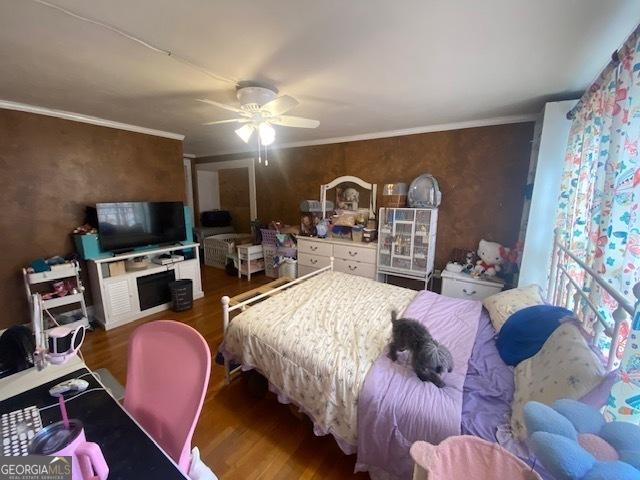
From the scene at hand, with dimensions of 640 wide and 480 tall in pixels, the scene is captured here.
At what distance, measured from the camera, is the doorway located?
498cm

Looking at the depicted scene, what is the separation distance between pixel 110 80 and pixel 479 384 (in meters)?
2.94

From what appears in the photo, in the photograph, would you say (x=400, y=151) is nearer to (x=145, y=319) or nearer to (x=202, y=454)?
(x=202, y=454)

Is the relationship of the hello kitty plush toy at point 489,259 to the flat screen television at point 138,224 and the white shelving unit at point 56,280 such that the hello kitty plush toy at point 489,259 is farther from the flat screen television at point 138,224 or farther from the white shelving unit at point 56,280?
the white shelving unit at point 56,280

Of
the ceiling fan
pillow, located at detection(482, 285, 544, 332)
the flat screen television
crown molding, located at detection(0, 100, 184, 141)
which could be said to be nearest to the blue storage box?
the flat screen television

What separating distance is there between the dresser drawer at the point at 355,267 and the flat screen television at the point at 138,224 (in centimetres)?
211

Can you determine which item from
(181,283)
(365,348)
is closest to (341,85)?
(365,348)

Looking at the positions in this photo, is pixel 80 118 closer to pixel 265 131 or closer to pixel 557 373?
pixel 265 131

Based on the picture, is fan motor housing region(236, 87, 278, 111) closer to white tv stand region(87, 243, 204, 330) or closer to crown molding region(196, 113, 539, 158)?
crown molding region(196, 113, 539, 158)

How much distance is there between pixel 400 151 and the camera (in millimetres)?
3324

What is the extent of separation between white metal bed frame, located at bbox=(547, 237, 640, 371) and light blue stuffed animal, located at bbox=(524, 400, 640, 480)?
0.40 m

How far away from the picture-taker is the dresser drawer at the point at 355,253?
338 cm

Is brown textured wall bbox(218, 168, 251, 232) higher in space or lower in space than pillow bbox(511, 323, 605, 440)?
higher

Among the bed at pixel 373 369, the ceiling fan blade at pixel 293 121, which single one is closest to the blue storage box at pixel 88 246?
the bed at pixel 373 369

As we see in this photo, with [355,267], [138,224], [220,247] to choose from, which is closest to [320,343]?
[355,267]
